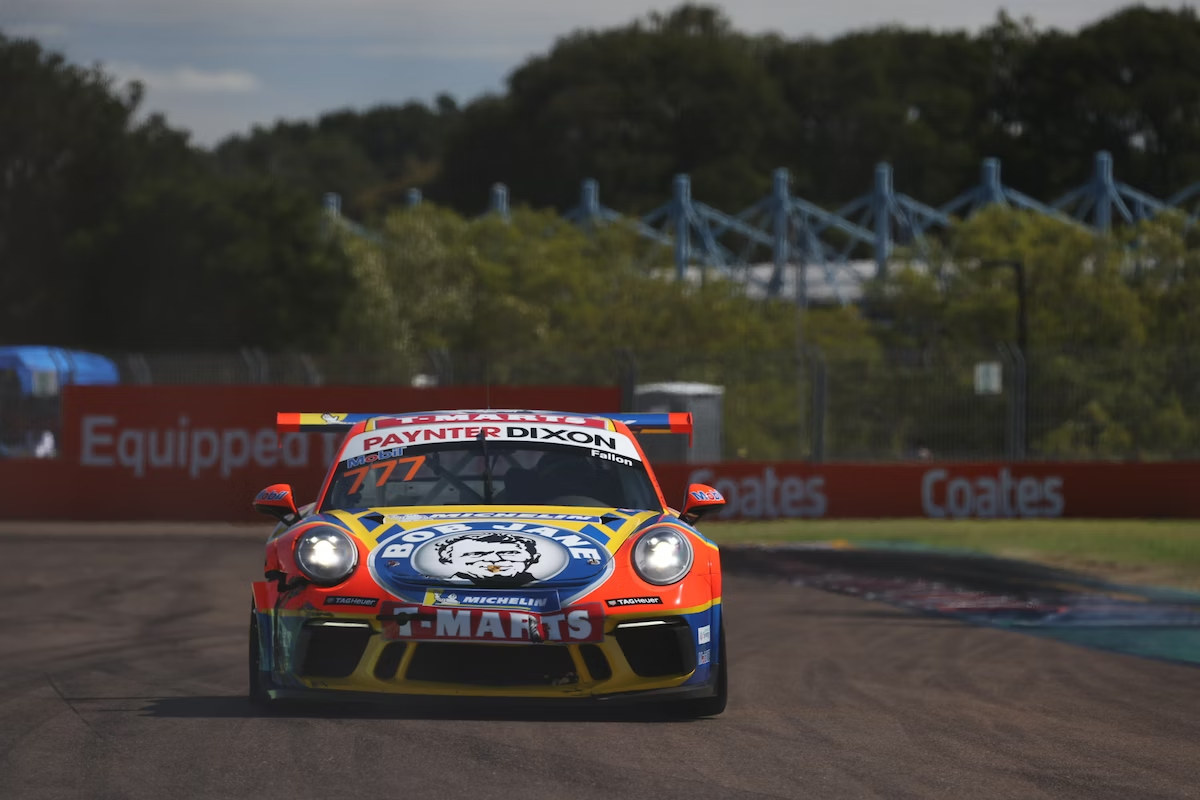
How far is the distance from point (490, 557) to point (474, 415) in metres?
1.67

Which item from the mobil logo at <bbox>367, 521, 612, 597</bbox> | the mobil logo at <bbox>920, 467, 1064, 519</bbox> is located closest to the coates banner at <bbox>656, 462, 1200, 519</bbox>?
the mobil logo at <bbox>920, 467, 1064, 519</bbox>

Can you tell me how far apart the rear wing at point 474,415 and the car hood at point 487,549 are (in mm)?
1050

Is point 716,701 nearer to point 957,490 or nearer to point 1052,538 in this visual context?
point 1052,538

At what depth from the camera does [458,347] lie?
6756cm

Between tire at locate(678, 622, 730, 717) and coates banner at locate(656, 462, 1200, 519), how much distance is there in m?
17.1

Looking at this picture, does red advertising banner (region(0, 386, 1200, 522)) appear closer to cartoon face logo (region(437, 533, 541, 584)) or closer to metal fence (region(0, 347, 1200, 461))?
metal fence (region(0, 347, 1200, 461))

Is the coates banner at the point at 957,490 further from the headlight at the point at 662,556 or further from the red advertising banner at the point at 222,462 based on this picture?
the headlight at the point at 662,556

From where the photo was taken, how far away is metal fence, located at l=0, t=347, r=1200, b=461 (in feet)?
87.8

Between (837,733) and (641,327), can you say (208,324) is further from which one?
(837,733)

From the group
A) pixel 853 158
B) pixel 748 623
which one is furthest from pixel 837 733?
pixel 853 158

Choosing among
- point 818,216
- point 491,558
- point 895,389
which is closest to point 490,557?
point 491,558

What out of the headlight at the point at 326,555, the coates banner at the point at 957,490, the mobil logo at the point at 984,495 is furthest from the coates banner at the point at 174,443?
the headlight at the point at 326,555

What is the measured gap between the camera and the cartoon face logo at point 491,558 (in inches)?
287

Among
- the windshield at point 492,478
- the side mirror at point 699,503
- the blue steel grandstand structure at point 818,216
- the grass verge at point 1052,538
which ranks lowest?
the grass verge at point 1052,538
